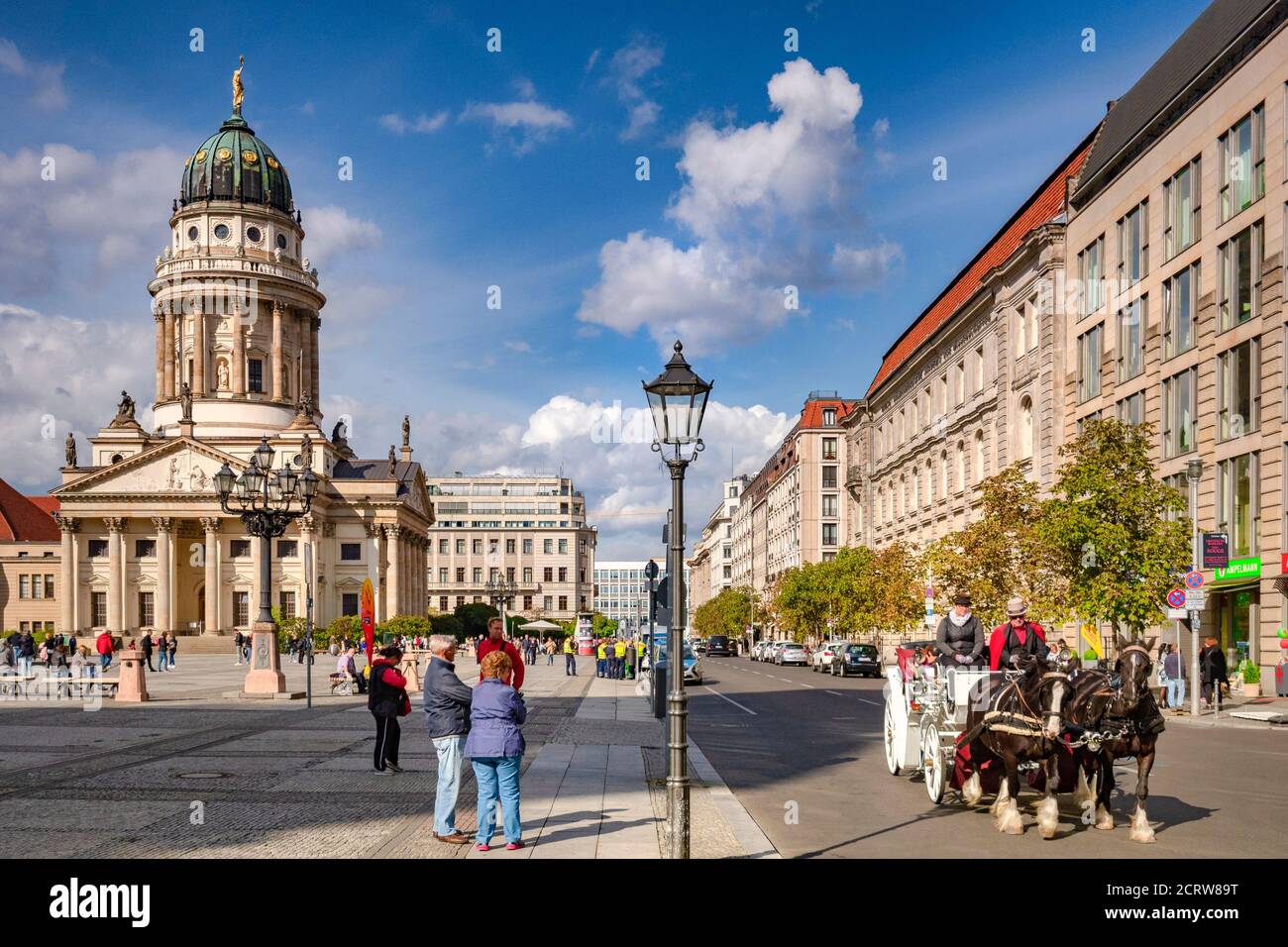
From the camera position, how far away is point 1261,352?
32.9m

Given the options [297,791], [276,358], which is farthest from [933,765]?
[276,358]

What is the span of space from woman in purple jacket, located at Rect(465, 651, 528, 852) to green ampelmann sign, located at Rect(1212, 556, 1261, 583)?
2796 cm

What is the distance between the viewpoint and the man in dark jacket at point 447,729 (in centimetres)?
1069

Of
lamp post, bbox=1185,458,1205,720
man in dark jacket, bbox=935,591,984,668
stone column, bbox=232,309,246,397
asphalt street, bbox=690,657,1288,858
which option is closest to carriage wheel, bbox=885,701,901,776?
asphalt street, bbox=690,657,1288,858

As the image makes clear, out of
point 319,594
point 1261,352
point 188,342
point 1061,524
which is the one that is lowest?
point 319,594

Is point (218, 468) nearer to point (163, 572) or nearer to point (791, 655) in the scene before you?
point (163, 572)

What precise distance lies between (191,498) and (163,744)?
7945 centimetres

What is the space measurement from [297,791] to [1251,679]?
2844cm

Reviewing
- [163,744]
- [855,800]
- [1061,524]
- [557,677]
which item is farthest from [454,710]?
[557,677]

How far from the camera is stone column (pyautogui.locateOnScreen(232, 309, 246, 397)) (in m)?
103

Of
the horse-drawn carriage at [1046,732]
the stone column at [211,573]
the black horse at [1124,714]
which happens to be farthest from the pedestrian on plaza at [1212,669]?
the stone column at [211,573]

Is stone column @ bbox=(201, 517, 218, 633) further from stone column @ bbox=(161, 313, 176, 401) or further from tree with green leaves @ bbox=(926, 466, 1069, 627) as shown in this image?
tree with green leaves @ bbox=(926, 466, 1069, 627)
